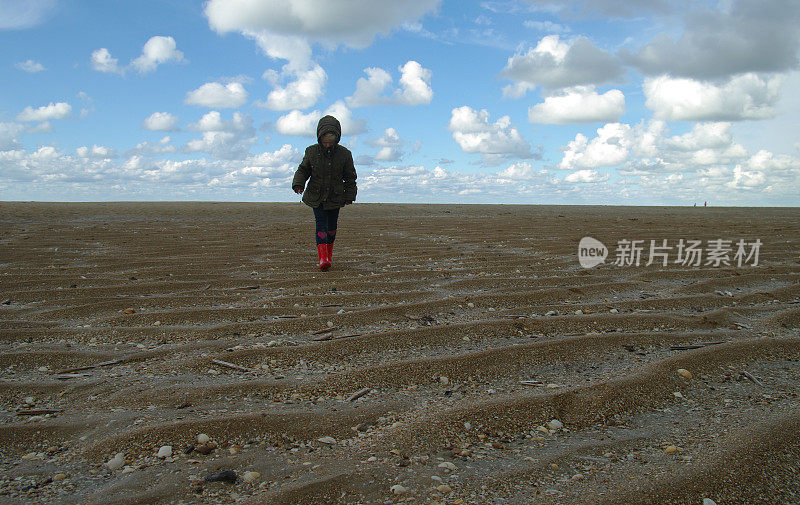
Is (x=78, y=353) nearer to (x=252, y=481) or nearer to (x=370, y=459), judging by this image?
(x=252, y=481)

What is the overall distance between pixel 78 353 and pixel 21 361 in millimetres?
257

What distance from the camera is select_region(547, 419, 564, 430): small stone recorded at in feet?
6.75

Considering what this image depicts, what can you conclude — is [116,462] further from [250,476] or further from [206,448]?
[250,476]

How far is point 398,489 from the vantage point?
5.38ft

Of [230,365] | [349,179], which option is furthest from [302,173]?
[230,365]

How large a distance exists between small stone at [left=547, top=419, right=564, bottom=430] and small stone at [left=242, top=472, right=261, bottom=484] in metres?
1.12

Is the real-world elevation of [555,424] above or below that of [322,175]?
below

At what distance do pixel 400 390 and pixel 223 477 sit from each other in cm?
94

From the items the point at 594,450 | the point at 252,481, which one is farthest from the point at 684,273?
the point at 252,481

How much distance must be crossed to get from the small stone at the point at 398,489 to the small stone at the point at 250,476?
1.46ft

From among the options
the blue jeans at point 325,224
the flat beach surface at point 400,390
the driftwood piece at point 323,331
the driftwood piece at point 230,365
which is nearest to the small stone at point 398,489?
the flat beach surface at point 400,390

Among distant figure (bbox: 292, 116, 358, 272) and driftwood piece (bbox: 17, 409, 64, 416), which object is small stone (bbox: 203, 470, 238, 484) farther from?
distant figure (bbox: 292, 116, 358, 272)

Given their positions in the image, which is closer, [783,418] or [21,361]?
[783,418]

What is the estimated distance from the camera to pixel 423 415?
213cm
